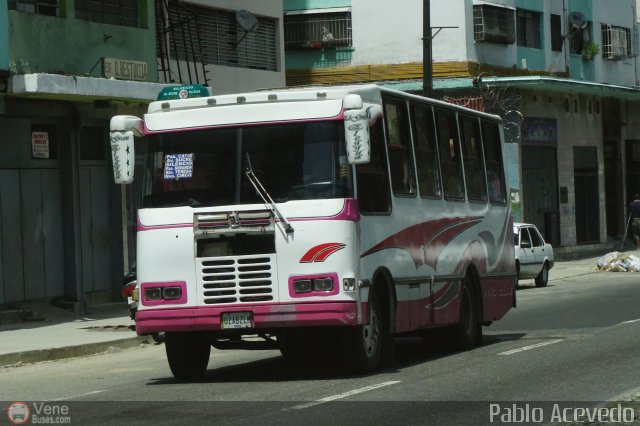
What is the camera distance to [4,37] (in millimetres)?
23656

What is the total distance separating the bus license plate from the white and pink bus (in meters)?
0.01

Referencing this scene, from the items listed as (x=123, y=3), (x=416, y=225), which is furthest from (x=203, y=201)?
(x=123, y=3)

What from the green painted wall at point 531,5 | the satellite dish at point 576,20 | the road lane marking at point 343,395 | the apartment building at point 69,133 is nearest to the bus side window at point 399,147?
the road lane marking at point 343,395

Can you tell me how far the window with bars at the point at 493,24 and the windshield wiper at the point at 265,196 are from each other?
29.0 m

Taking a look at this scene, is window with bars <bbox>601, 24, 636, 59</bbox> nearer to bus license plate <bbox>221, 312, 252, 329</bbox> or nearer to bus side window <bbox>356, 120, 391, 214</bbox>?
bus side window <bbox>356, 120, 391, 214</bbox>

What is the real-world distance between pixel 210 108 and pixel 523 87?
2896cm

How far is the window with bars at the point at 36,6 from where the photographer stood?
24.4 metres

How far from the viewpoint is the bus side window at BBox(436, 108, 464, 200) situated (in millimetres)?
17172

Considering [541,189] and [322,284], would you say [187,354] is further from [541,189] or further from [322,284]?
[541,189]

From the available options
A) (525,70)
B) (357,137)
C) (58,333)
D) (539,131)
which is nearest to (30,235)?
(58,333)

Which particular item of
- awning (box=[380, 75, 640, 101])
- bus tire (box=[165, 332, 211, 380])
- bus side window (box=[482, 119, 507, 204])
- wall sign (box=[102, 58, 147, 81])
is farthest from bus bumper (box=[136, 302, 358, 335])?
awning (box=[380, 75, 640, 101])

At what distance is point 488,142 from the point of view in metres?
19.5

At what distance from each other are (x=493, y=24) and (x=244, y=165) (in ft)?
97.6

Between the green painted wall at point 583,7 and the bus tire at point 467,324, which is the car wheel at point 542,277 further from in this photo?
the green painted wall at point 583,7
